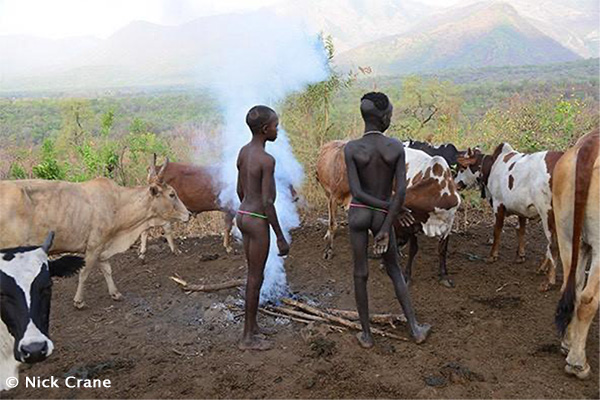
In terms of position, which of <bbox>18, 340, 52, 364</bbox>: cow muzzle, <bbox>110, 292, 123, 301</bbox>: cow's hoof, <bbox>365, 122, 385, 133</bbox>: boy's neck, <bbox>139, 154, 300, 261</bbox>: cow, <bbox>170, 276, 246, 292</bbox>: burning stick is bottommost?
<bbox>110, 292, 123, 301</bbox>: cow's hoof

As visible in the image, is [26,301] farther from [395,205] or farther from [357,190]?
[395,205]

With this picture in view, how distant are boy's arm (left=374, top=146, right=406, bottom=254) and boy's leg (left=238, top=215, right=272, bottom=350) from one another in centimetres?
110

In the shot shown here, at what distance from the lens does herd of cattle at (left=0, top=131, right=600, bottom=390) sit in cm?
403

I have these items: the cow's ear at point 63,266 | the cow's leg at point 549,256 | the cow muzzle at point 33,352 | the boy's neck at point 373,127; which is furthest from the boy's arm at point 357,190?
the cow's leg at point 549,256

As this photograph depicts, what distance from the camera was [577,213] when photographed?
14.2ft

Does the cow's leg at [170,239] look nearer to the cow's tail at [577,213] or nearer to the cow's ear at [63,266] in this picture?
the cow's ear at [63,266]

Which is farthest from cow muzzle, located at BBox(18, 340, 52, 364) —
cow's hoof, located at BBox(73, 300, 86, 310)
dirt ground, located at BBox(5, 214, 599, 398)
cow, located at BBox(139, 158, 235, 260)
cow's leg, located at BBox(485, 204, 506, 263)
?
cow's leg, located at BBox(485, 204, 506, 263)

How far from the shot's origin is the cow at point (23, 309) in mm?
3678

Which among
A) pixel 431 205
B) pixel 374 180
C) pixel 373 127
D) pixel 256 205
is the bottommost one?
pixel 431 205

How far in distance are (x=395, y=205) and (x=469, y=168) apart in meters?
4.83

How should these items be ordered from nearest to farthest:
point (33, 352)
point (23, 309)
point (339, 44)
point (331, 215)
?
point (33, 352)
point (23, 309)
point (331, 215)
point (339, 44)

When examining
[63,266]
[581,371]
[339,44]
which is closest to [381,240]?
[581,371]

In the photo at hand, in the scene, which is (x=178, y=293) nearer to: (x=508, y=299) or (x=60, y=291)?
(x=60, y=291)

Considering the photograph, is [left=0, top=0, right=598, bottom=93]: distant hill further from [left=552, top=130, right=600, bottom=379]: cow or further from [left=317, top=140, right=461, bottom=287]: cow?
[left=552, top=130, right=600, bottom=379]: cow
